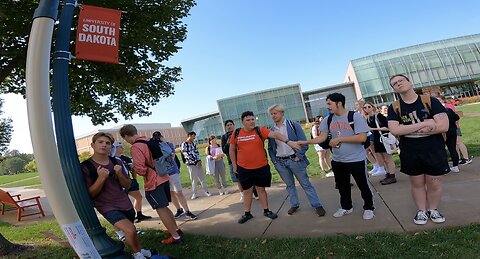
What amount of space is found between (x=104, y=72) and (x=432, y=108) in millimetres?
6429

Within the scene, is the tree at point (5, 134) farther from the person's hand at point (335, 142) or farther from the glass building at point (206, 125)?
the glass building at point (206, 125)

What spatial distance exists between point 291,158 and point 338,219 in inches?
48.2

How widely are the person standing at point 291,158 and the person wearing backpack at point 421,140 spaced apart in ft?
4.96

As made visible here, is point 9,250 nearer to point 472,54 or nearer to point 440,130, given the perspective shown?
point 440,130

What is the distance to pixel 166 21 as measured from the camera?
7.14 metres

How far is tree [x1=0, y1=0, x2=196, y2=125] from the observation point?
5945 mm

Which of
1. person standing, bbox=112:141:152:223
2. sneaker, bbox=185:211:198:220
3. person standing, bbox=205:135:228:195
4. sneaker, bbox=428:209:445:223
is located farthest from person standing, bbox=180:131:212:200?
sneaker, bbox=428:209:445:223

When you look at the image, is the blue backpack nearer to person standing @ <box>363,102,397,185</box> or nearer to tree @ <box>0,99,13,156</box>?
person standing @ <box>363,102,397,185</box>

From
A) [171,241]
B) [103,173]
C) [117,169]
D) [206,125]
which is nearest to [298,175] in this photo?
[171,241]

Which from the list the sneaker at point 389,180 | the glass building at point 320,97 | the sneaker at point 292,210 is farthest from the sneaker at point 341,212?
the glass building at point 320,97

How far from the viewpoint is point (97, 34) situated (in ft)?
12.8

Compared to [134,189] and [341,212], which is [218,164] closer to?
[134,189]

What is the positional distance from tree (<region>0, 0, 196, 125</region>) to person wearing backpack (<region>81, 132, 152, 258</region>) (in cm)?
333

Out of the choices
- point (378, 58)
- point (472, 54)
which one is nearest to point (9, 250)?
point (378, 58)
